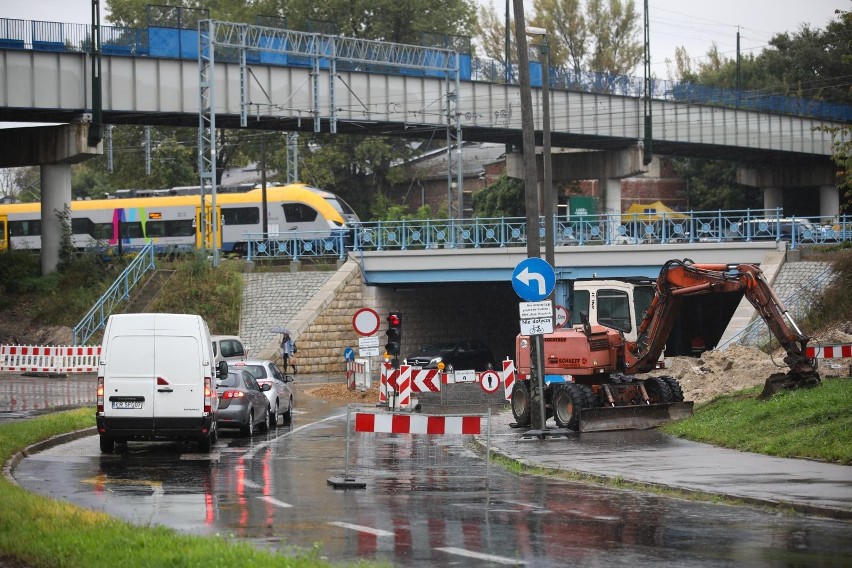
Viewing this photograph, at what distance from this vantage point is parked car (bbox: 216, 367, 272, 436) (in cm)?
2469

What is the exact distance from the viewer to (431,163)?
93812 millimetres

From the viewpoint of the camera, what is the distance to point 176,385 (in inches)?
812

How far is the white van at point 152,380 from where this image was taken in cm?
2056

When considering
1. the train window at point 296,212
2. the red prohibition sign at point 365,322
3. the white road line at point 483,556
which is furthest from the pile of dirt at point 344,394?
the white road line at point 483,556

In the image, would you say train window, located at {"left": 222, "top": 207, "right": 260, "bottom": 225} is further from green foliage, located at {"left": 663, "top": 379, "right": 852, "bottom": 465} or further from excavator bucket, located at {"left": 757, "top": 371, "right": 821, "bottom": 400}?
excavator bucket, located at {"left": 757, "top": 371, "right": 821, "bottom": 400}

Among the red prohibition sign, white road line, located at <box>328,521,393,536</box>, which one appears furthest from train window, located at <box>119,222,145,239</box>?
white road line, located at <box>328,521,393,536</box>

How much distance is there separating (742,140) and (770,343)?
33428 millimetres

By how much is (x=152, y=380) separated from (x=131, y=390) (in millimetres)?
350

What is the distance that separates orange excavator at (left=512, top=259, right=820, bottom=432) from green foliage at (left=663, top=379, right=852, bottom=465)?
64 centimetres

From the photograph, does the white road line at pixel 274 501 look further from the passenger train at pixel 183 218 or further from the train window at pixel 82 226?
the train window at pixel 82 226

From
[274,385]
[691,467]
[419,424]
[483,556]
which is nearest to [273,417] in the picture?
[274,385]

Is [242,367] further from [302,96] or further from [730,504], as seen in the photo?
[302,96]

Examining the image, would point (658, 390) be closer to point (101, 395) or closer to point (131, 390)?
point (131, 390)

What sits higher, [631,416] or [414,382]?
[414,382]
